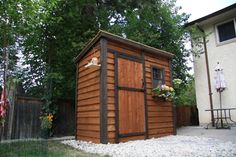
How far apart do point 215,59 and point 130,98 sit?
205 inches

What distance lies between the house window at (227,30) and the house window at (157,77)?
12.9 ft

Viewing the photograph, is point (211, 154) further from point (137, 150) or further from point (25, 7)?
point (25, 7)

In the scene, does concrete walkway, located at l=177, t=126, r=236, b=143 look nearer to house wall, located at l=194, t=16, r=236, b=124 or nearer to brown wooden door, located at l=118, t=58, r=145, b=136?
house wall, located at l=194, t=16, r=236, b=124

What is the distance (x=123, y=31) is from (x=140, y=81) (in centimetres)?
461

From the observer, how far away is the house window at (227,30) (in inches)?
336

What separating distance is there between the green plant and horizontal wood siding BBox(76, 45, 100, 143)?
6.00 feet

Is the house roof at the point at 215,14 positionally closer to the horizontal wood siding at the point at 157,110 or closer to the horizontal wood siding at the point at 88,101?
the horizontal wood siding at the point at 157,110

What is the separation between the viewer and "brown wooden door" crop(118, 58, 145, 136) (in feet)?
17.0

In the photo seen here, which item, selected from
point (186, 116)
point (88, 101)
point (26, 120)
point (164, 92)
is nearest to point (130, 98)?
point (88, 101)

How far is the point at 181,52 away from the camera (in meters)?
9.76

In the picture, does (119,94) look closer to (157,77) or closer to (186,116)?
(157,77)

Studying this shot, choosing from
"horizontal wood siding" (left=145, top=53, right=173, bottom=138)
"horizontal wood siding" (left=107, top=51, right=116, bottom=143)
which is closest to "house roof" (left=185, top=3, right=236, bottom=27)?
"horizontal wood siding" (left=145, top=53, right=173, bottom=138)

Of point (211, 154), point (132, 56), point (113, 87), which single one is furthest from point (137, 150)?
point (132, 56)

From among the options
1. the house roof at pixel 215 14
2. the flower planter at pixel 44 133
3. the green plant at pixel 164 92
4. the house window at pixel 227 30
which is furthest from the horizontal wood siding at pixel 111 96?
the house window at pixel 227 30
